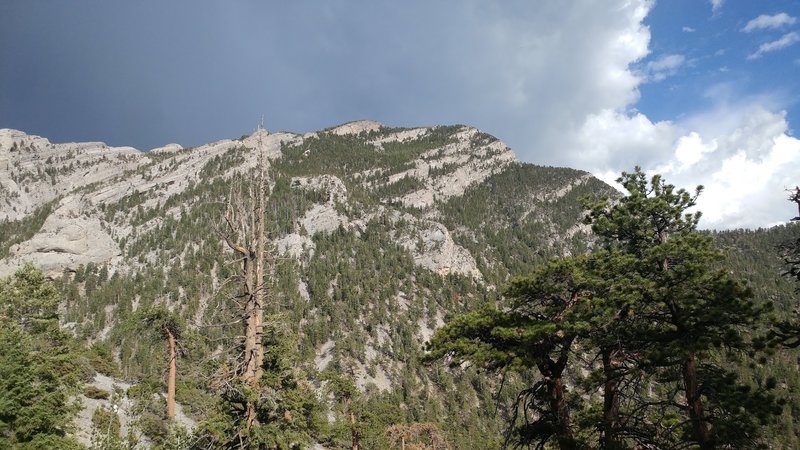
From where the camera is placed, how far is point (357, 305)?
Answer: 332 ft

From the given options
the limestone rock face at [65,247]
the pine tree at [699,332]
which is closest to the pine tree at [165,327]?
the pine tree at [699,332]

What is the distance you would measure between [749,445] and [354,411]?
27.7 m

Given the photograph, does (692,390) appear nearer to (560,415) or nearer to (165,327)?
(560,415)

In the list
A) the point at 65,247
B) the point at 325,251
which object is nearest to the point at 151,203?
the point at 65,247

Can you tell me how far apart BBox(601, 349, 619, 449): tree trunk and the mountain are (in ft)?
80.2

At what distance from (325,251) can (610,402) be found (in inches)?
4387

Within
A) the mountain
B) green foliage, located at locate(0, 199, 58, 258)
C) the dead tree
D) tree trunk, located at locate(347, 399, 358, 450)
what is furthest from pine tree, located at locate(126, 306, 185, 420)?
green foliage, located at locate(0, 199, 58, 258)

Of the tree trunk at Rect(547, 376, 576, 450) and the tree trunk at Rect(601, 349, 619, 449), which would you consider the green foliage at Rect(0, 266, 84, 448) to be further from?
the tree trunk at Rect(601, 349, 619, 449)

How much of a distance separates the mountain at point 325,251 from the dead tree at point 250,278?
23674 millimetres

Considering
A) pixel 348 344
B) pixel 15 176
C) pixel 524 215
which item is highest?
pixel 15 176

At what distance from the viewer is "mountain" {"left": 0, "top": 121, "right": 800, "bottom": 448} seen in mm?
81500

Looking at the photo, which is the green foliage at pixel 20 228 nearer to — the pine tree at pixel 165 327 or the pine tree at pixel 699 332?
the pine tree at pixel 165 327

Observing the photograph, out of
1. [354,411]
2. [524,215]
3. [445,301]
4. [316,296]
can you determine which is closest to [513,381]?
[445,301]

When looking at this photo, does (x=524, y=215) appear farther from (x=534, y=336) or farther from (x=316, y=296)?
(x=534, y=336)
